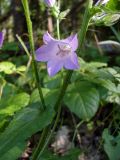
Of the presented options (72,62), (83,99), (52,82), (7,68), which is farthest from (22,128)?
(7,68)

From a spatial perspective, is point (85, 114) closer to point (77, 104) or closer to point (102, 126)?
point (77, 104)

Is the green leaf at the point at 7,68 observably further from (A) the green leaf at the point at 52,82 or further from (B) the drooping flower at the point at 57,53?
(B) the drooping flower at the point at 57,53

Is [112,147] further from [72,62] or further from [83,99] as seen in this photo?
[72,62]

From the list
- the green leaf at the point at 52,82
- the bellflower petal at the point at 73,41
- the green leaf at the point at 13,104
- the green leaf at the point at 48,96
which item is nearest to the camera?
the bellflower petal at the point at 73,41

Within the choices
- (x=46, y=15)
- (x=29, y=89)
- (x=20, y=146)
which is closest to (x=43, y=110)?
(x=20, y=146)

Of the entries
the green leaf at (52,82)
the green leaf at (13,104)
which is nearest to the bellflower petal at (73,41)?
the green leaf at (13,104)

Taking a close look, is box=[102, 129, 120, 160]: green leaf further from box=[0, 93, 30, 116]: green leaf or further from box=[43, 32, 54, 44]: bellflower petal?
box=[43, 32, 54, 44]: bellflower petal
